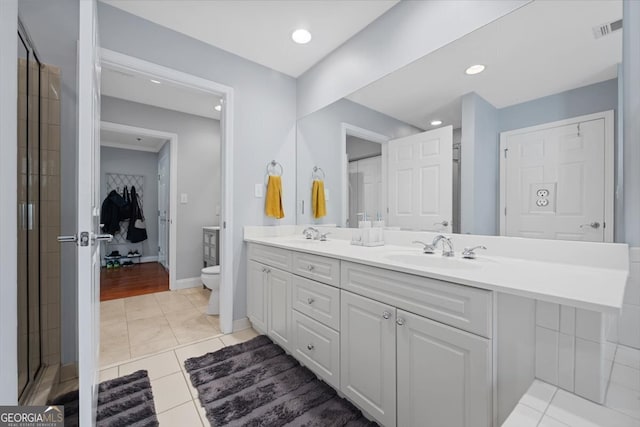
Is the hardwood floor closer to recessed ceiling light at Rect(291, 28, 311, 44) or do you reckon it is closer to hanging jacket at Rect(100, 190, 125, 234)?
hanging jacket at Rect(100, 190, 125, 234)

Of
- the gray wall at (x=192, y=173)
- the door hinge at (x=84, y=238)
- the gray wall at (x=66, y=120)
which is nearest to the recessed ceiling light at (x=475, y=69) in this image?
the door hinge at (x=84, y=238)

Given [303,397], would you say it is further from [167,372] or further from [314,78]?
[314,78]

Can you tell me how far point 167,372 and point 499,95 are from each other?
2463mm

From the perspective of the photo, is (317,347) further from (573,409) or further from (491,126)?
(491,126)

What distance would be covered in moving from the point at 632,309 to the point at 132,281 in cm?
489

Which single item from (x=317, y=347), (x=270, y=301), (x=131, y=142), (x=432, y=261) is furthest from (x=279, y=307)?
(x=131, y=142)

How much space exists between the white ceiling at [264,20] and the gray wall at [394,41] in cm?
9

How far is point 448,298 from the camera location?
94 centimetres

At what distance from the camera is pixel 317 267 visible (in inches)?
60.3

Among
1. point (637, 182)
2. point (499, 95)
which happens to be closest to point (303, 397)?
point (637, 182)

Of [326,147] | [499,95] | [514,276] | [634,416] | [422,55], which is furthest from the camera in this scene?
[326,147]

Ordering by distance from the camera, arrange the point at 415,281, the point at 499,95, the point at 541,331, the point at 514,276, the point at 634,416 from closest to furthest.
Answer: the point at 634,416 → the point at 541,331 → the point at 514,276 → the point at 415,281 → the point at 499,95

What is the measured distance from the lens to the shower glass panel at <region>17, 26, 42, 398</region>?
1408mm

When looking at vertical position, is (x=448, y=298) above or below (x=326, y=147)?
below
